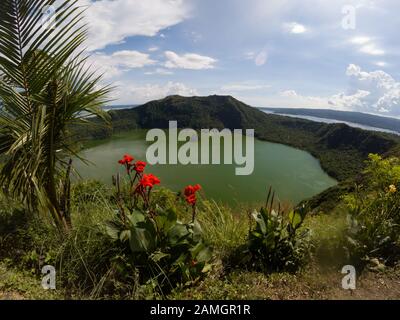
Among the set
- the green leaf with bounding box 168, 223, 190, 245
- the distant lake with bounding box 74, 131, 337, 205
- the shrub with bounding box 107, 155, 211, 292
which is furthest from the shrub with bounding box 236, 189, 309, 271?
the distant lake with bounding box 74, 131, 337, 205

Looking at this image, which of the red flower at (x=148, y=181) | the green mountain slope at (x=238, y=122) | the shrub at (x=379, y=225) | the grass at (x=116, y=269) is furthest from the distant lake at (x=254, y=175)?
the red flower at (x=148, y=181)

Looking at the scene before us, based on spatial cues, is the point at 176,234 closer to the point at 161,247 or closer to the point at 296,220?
the point at 161,247

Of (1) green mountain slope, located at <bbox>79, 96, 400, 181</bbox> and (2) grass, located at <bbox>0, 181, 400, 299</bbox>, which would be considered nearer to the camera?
(2) grass, located at <bbox>0, 181, 400, 299</bbox>

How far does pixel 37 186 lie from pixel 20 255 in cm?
66

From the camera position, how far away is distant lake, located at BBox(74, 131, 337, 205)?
3775 centimetres

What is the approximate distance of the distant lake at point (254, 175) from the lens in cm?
3775

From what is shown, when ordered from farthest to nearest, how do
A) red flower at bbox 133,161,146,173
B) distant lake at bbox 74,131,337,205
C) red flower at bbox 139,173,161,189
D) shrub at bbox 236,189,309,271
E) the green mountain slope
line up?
the green mountain slope → distant lake at bbox 74,131,337,205 → shrub at bbox 236,189,309,271 → red flower at bbox 133,161,146,173 → red flower at bbox 139,173,161,189

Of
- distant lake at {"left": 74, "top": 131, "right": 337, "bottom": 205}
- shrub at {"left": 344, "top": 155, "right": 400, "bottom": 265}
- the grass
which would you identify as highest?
shrub at {"left": 344, "top": 155, "right": 400, "bottom": 265}

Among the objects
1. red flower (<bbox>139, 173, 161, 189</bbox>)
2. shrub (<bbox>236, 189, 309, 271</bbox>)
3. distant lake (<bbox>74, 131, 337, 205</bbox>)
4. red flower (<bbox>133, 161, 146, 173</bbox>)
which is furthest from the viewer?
distant lake (<bbox>74, 131, 337, 205</bbox>)

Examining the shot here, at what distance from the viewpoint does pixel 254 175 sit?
49.5 m

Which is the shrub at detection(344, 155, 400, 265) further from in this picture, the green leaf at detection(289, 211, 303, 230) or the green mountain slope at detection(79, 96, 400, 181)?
the green mountain slope at detection(79, 96, 400, 181)

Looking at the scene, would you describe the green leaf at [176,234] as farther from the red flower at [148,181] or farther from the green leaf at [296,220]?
the green leaf at [296,220]
